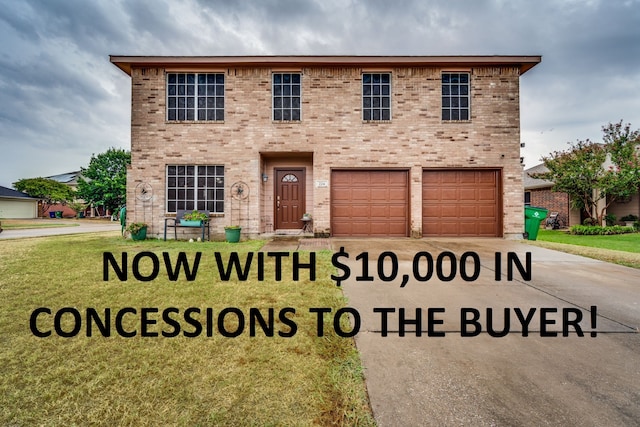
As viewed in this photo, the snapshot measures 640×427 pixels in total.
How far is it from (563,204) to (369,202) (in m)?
14.7

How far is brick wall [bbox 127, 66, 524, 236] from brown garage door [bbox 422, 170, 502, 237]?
38cm

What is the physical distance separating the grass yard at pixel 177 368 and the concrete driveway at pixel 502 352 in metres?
0.32

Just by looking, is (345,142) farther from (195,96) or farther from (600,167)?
(600,167)

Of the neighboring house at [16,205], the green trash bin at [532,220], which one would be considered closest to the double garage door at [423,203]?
the green trash bin at [532,220]

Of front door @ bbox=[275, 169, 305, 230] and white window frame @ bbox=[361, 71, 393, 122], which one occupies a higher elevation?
white window frame @ bbox=[361, 71, 393, 122]

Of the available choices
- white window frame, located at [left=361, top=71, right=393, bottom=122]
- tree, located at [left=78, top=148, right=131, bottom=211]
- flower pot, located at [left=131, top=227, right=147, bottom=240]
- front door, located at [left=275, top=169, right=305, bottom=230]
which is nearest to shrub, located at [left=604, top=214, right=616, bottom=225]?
white window frame, located at [left=361, top=71, right=393, bottom=122]

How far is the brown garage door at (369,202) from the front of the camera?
909cm

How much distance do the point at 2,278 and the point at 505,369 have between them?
6784 mm

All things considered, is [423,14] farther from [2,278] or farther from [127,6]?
[2,278]

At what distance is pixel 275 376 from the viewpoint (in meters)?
1.74

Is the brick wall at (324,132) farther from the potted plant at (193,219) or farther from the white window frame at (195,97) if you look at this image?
the potted plant at (193,219)

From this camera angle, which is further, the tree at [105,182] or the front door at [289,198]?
the tree at [105,182]

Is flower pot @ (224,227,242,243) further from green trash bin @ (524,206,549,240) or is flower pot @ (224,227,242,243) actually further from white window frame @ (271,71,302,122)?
green trash bin @ (524,206,549,240)

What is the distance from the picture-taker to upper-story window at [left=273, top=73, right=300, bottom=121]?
9125 mm
